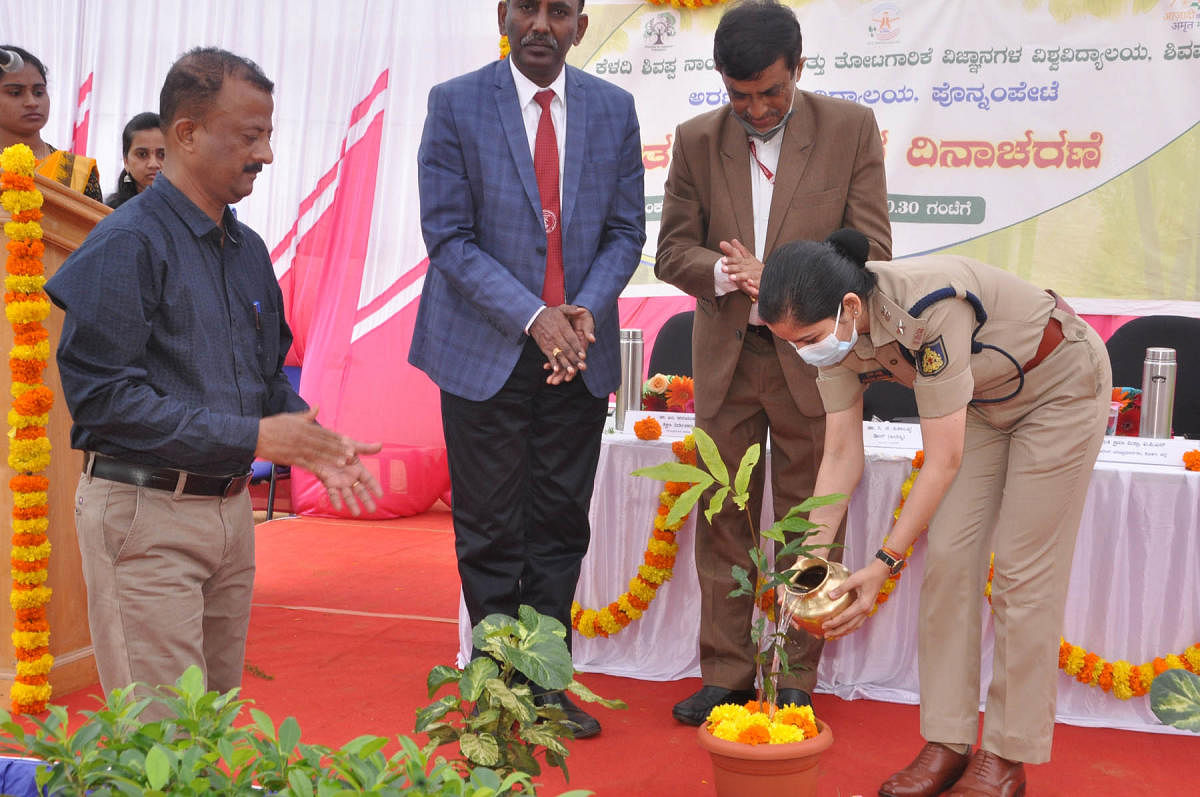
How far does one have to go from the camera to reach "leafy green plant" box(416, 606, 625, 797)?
1.41 meters

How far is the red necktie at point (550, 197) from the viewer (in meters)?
2.71

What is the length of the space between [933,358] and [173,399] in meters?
1.43

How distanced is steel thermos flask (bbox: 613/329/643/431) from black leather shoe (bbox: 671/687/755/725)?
87 cm

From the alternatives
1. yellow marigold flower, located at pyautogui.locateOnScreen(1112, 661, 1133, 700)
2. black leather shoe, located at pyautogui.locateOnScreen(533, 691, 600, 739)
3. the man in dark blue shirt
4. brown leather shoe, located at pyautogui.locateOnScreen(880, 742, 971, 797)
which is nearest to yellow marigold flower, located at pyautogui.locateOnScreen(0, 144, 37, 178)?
the man in dark blue shirt

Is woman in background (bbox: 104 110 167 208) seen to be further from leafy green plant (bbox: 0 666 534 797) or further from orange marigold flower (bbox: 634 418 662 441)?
leafy green plant (bbox: 0 666 534 797)

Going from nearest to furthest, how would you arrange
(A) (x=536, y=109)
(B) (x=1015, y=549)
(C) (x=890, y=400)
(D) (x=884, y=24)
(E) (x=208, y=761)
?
1. (E) (x=208, y=761)
2. (B) (x=1015, y=549)
3. (A) (x=536, y=109)
4. (C) (x=890, y=400)
5. (D) (x=884, y=24)

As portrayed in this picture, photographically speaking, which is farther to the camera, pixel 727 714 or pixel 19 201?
pixel 19 201

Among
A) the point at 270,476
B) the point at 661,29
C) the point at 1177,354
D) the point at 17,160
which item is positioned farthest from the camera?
the point at 270,476

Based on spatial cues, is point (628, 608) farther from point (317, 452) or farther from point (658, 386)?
point (317, 452)

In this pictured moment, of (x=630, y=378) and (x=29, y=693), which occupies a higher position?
(x=630, y=378)

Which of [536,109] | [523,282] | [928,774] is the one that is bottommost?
[928,774]

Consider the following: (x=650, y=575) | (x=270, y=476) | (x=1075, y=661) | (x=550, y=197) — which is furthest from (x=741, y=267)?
(x=270, y=476)

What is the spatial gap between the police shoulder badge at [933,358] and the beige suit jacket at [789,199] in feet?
2.03

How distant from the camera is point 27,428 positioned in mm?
2762
